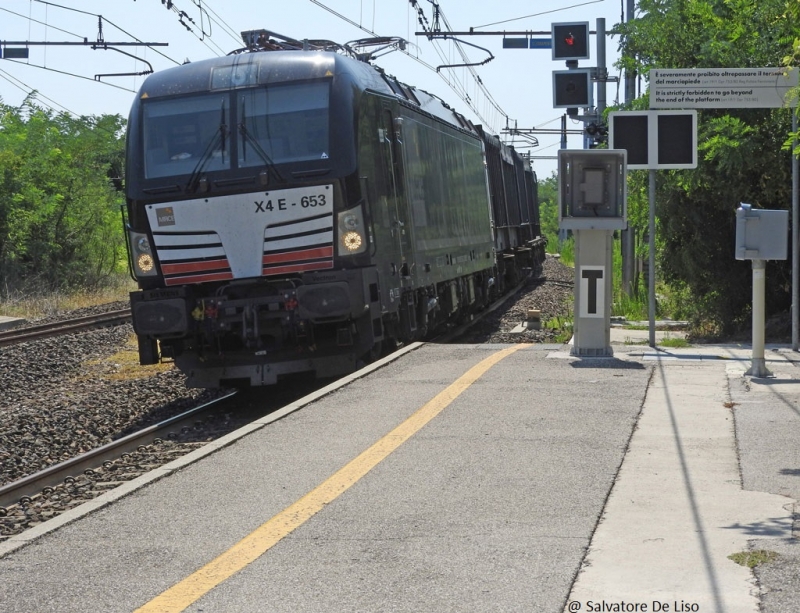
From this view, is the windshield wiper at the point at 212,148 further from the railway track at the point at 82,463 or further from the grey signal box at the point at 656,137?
the grey signal box at the point at 656,137

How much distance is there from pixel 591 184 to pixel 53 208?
23.1m

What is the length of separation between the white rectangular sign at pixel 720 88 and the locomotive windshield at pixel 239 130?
12.5 ft

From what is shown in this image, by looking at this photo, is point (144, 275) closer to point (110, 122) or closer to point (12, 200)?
point (12, 200)

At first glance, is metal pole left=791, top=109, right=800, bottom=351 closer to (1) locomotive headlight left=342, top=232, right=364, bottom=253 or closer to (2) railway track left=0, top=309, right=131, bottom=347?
(1) locomotive headlight left=342, top=232, right=364, bottom=253

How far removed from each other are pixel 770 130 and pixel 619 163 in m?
2.97

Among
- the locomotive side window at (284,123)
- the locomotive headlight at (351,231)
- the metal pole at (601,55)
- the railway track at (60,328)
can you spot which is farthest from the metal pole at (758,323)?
the metal pole at (601,55)

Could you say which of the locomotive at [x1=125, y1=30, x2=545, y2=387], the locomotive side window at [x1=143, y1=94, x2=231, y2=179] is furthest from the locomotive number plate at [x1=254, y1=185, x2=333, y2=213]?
the locomotive side window at [x1=143, y1=94, x2=231, y2=179]

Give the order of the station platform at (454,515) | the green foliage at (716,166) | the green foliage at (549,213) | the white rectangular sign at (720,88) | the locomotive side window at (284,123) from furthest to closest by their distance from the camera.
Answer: the green foliage at (549,213) → the green foliage at (716,166) → the white rectangular sign at (720,88) → the locomotive side window at (284,123) → the station platform at (454,515)

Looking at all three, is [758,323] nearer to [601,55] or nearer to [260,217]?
[260,217]

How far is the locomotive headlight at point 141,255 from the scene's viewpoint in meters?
11.7

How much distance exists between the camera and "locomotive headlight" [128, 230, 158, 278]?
38.3ft

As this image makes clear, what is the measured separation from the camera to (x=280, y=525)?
5691 millimetres

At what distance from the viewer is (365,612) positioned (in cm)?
440

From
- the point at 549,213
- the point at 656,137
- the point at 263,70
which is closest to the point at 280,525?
the point at 263,70
